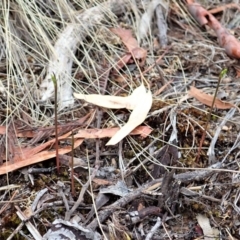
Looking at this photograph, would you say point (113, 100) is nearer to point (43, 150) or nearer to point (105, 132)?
point (105, 132)

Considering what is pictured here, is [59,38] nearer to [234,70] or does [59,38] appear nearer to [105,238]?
[234,70]

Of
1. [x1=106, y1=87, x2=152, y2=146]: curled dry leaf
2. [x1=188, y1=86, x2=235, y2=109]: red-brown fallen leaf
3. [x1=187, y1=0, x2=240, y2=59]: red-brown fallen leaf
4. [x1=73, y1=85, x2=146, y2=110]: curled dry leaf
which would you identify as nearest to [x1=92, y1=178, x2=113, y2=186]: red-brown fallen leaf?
[x1=106, y1=87, x2=152, y2=146]: curled dry leaf

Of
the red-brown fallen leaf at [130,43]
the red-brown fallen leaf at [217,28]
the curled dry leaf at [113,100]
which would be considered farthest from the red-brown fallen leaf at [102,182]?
the red-brown fallen leaf at [217,28]

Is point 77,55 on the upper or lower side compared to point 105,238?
upper

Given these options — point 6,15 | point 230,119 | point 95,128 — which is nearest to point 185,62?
point 230,119

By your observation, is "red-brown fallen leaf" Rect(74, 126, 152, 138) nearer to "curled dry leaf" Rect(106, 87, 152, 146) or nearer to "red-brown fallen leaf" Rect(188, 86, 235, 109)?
"curled dry leaf" Rect(106, 87, 152, 146)

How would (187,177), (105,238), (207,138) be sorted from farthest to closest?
(207,138) < (187,177) < (105,238)

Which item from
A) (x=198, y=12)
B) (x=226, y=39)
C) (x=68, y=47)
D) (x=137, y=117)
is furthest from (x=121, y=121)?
(x=198, y=12)

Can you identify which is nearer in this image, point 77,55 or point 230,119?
point 230,119
